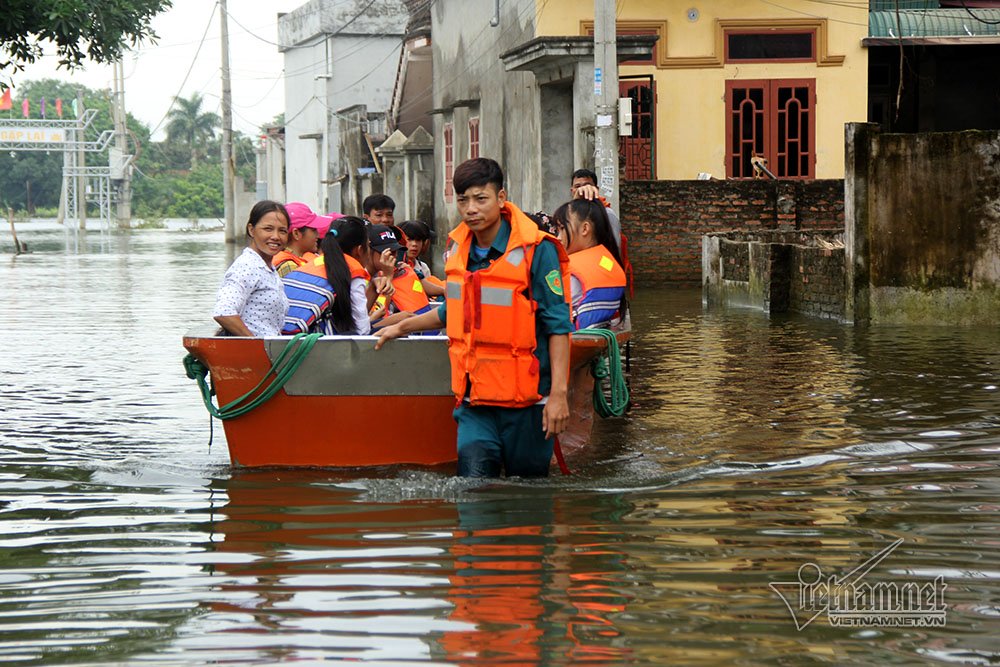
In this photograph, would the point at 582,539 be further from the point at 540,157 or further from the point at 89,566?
the point at 540,157

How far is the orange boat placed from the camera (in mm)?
8156

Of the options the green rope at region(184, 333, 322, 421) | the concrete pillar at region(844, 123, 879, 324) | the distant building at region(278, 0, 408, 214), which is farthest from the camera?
the distant building at region(278, 0, 408, 214)

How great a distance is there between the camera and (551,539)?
654cm

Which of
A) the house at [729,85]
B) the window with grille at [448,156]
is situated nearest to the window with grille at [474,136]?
the window with grille at [448,156]

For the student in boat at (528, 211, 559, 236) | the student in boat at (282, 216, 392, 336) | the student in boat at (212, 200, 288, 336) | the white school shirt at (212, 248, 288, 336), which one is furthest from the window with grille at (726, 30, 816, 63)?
the white school shirt at (212, 248, 288, 336)

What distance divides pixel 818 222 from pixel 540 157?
4660 millimetres

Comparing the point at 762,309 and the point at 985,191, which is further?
the point at 762,309

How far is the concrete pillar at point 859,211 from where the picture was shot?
15.9 m

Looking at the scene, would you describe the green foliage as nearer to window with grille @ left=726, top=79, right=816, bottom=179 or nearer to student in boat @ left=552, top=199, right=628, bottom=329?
window with grille @ left=726, top=79, right=816, bottom=179

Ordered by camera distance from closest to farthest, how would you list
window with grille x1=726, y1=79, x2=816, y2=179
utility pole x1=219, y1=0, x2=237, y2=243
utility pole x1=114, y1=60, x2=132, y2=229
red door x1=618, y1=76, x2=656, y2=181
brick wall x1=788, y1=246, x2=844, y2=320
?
brick wall x1=788, y1=246, x2=844, y2=320, red door x1=618, y1=76, x2=656, y2=181, window with grille x1=726, y1=79, x2=816, y2=179, utility pole x1=219, y1=0, x2=237, y2=243, utility pole x1=114, y1=60, x2=132, y2=229

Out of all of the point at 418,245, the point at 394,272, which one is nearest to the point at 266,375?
the point at 394,272

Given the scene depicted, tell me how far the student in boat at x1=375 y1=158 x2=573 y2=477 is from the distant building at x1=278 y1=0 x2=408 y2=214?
3874cm

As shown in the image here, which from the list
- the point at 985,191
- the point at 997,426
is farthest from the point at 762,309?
the point at 997,426

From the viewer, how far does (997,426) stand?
31.4ft
